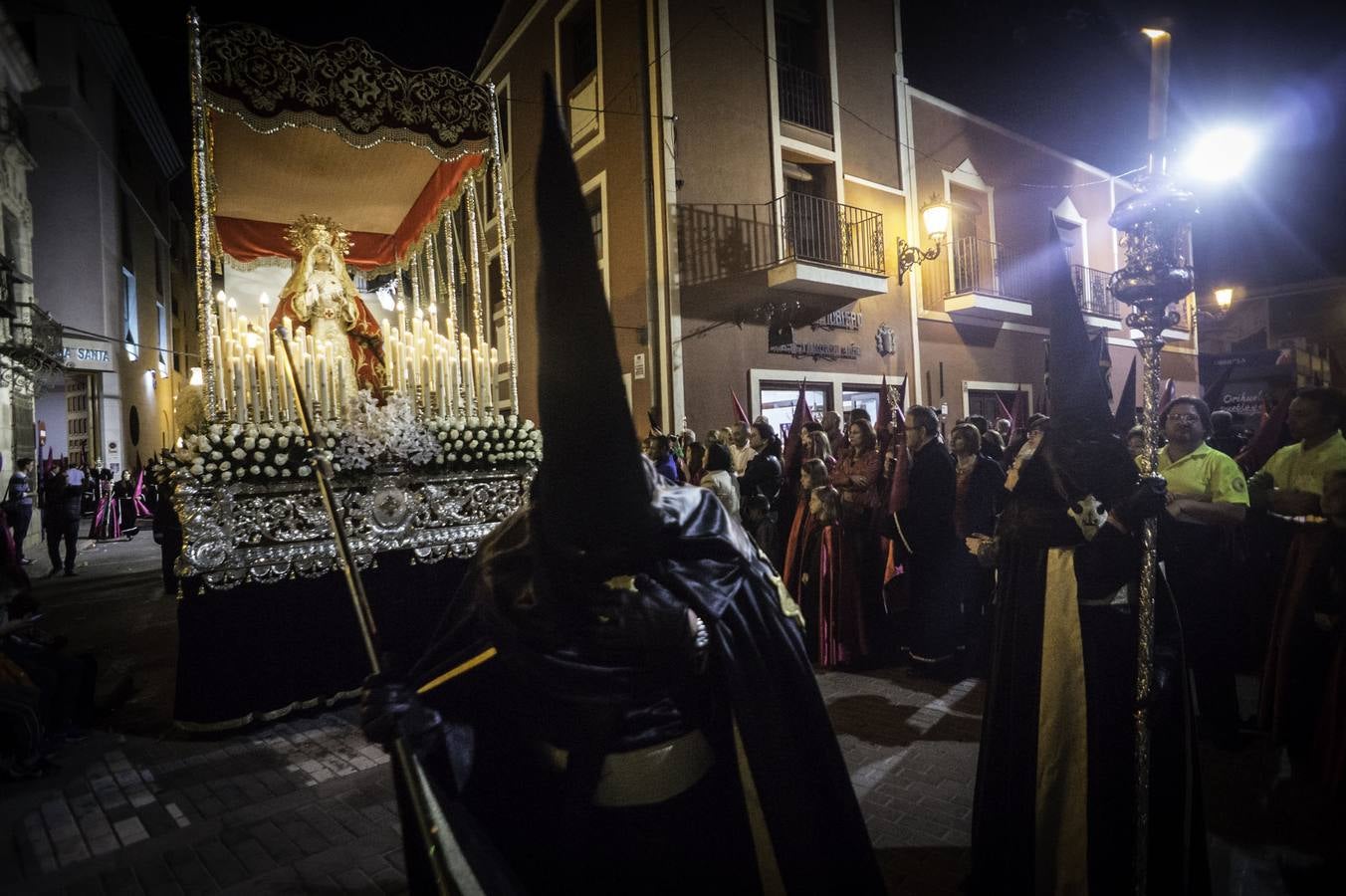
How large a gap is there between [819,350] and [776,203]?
124 inches

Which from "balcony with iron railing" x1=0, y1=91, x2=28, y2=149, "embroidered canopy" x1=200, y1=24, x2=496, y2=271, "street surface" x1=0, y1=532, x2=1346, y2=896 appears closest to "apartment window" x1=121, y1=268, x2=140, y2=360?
"balcony with iron railing" x1=0, y1=91, x2=28, y2=149

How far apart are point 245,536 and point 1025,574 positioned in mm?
5079

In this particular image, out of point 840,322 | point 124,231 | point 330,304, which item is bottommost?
point 330,304

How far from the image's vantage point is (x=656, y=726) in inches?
80.9

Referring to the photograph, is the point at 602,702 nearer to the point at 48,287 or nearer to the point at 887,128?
the point at 887,128

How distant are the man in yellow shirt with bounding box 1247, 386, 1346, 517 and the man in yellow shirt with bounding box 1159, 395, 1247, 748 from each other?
0.70 ft

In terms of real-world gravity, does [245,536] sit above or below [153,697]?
above

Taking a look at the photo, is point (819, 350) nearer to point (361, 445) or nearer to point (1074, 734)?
point (361, 445)

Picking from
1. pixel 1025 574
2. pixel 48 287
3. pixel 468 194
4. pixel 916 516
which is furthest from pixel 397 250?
pixel 48 287

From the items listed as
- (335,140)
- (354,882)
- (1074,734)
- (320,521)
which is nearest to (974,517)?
(1074,734)

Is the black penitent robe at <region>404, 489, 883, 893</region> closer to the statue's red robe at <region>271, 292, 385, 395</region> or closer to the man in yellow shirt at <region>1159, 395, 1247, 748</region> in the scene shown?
the man in yellow shirt at <region>1159, 395, 1247, 748</region>

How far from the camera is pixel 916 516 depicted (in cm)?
598

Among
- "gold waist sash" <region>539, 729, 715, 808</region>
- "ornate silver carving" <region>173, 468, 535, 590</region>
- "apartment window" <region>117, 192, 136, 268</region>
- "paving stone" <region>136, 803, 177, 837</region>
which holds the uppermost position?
"apartment window" <region>117, 192, 136, 268</region>

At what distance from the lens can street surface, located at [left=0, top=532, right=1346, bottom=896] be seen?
322cm
